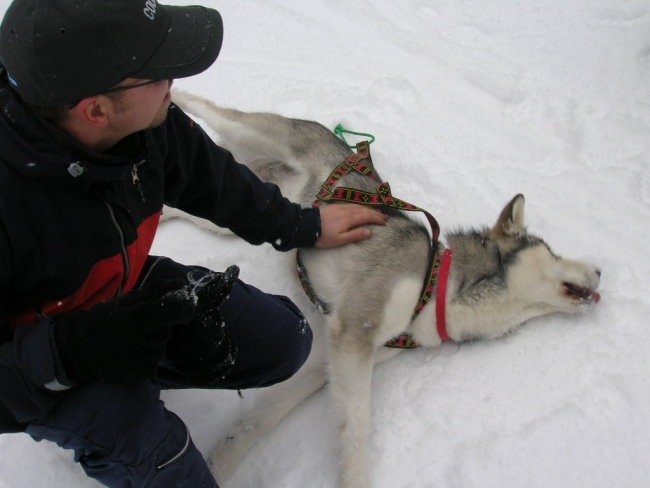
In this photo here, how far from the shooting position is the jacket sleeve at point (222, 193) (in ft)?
6.57

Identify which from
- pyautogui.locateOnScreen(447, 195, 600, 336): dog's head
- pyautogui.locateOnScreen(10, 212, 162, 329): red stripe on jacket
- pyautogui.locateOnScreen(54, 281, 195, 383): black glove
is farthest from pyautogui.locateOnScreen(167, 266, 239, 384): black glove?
pyautogui.locateOnScreen(447, 195, 600, 336): dog's head

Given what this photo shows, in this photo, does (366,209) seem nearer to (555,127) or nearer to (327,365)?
(327,365)

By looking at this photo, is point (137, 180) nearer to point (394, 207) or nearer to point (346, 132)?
point (394, 207)

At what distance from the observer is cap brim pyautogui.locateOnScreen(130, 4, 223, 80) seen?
Result: 1409 mm

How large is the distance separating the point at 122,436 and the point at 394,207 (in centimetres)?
168

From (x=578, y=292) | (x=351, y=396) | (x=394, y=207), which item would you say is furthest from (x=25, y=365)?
(x=578, y=292)

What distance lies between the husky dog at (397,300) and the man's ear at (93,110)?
54.6 inches

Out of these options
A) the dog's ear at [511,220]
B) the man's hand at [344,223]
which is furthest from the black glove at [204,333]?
the dog's ear at [511,220]

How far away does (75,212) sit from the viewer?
4.81ft

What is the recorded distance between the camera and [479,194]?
10.4 ft

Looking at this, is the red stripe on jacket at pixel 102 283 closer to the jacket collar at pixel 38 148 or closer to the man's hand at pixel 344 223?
the jacket collar at pixel 38 148

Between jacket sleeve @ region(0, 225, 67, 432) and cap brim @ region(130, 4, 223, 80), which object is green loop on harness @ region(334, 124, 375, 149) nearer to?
cap brim @ region(130, 4, 223, 80)

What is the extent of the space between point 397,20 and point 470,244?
2.67 m

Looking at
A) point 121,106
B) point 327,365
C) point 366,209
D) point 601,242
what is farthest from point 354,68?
point 121,106
